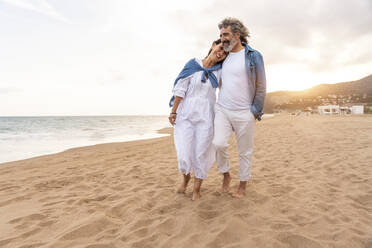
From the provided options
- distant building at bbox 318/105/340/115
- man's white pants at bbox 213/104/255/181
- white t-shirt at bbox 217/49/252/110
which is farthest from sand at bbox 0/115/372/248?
distant building at bbox 318/105/340/115

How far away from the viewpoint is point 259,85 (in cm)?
245

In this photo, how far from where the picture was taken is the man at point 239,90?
2.43m

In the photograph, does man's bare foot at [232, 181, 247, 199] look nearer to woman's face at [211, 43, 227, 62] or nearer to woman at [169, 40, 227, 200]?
woman at [169, 40, 227, 200]

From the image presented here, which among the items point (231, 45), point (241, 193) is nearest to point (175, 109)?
point (231, 45)

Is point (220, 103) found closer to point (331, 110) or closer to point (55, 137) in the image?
point (55, 137)

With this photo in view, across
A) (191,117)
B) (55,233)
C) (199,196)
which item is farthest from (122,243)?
(191,117)

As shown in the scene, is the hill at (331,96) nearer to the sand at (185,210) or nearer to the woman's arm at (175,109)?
the sand at (185,210)

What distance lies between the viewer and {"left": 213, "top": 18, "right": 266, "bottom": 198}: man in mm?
2430

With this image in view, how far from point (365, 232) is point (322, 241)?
45 cm

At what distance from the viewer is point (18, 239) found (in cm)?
180

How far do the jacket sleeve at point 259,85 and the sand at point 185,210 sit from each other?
110cm

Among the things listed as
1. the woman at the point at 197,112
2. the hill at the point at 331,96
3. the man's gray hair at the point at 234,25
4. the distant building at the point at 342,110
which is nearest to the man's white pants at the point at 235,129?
the woman at the point at 197,112

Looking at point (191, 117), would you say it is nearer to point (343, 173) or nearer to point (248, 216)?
point (248, 216)

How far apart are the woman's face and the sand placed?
1758 millimetres
